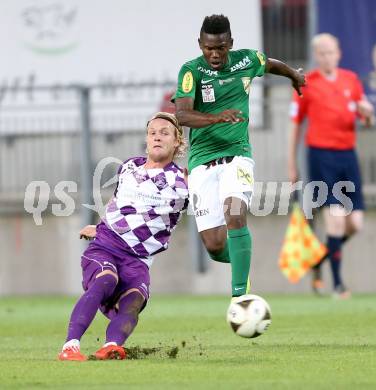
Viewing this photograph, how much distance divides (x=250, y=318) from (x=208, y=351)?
398 mm

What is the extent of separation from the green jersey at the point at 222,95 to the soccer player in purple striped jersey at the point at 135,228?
69cm

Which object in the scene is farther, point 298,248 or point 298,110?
point 298,248

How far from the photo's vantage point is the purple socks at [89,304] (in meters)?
7.45

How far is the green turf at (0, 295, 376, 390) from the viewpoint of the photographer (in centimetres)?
627

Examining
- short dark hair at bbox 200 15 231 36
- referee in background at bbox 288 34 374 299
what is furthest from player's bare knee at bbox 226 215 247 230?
referee in background at bbox 288 34 374 299

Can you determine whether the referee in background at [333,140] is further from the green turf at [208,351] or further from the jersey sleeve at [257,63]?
the jersey sleeve at [257,63]

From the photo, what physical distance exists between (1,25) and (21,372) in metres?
11.1

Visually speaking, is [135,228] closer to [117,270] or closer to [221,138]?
[117,270]

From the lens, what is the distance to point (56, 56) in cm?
1712

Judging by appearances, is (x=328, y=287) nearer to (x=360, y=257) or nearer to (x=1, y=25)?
(x=360, y=257)

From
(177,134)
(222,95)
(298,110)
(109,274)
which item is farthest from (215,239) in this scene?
(298,110)

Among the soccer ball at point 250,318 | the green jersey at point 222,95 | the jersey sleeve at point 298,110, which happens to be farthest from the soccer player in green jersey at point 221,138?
the jersey sleeve at point 298,110

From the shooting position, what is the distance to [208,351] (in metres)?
8.00

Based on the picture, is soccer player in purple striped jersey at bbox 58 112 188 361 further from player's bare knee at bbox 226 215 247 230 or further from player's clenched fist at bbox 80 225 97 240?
player's bare knee at bbox 226 215 247 230
